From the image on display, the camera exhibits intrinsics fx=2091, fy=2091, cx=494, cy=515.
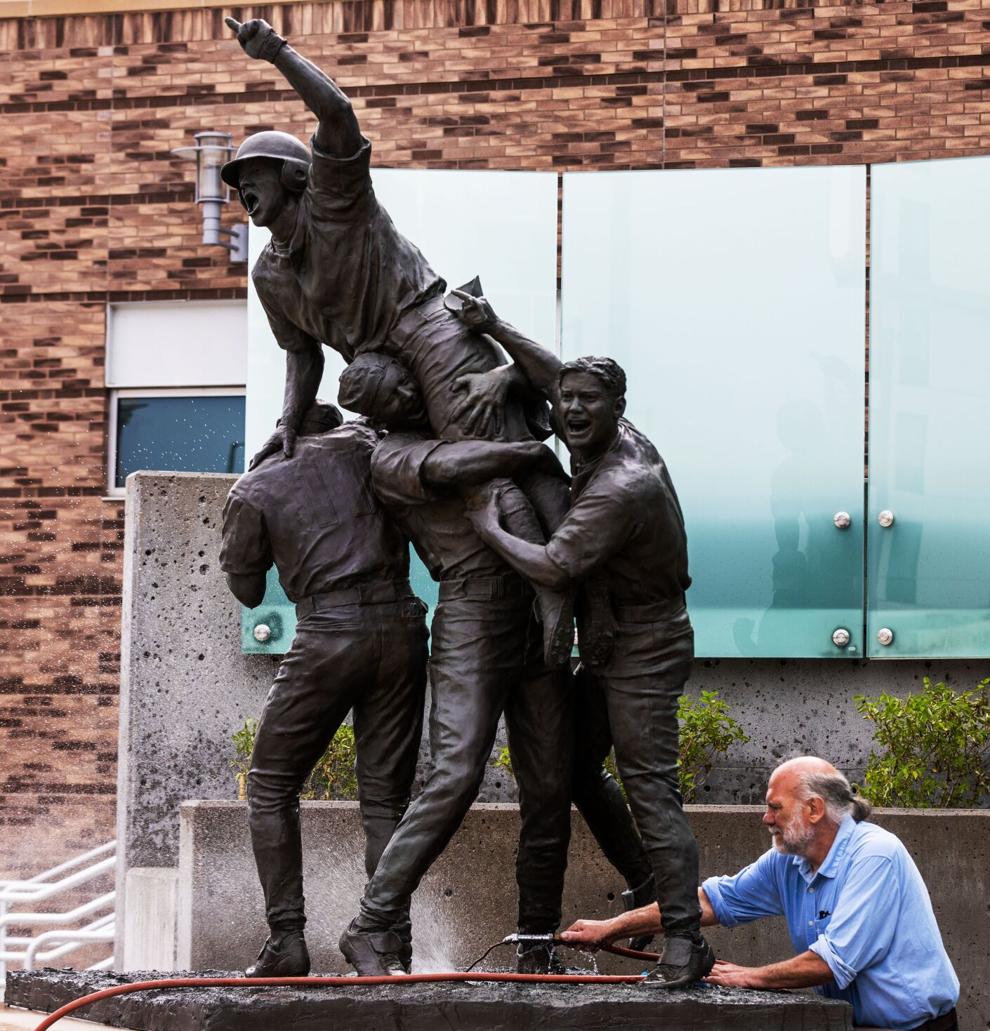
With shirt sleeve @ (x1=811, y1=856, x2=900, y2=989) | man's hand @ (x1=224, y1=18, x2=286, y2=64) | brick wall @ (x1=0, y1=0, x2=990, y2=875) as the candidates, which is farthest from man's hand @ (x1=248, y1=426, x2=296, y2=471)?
brick wall @ (x1=0, y1=0, x2=990, y2=875)

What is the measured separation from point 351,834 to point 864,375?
353cm

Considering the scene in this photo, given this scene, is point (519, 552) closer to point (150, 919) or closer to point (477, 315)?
point (477, 315)

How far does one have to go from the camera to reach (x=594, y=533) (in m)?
6.91

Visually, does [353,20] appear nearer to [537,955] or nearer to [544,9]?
[544,9]

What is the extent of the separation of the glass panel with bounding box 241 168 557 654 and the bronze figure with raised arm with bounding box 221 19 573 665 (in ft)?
11.0

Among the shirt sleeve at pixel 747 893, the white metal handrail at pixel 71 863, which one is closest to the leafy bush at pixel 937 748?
the shirt sleeve at pixel 747 893

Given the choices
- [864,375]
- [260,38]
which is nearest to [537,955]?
[260,38]

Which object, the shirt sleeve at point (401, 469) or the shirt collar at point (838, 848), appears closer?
the shirt collar at point (838, 848)

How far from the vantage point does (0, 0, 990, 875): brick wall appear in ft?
47.1

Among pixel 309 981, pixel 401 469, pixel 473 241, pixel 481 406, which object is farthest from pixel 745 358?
pixel 309 981

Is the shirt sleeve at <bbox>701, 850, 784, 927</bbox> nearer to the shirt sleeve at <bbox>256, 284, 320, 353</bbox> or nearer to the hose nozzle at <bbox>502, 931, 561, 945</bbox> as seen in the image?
the hose nozzle at <bbox>502, 931, 561, 945</bbox>

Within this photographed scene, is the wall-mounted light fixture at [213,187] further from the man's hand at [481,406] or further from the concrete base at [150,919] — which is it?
the man's hand at [481,406]

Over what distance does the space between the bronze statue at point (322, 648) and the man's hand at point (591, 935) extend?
2.47 ft

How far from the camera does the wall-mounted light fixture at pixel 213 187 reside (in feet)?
50.3
